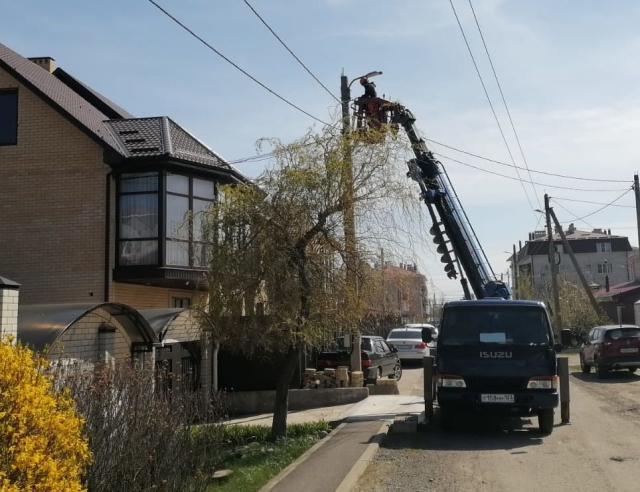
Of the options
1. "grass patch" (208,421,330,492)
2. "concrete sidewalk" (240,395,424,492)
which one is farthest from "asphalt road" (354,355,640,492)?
"grass patch" (208,421,330,492)

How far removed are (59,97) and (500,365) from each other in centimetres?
1350

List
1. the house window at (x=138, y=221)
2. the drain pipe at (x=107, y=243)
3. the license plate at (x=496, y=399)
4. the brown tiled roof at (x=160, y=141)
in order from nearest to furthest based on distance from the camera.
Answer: the license plate at (x=496, y=399) < the drain pipe at (x=107, y=243) < the house window at (x=138, y=221) < the brown tiled roof at (x=160, y=141)

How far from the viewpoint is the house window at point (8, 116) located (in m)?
18.3

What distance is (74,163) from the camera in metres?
17.8

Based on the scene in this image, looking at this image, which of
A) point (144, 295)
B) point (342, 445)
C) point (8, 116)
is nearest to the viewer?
point (342, 445)

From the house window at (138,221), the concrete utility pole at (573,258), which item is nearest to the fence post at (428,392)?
the house window at (138,221)

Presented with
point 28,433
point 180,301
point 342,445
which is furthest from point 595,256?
point 28,433

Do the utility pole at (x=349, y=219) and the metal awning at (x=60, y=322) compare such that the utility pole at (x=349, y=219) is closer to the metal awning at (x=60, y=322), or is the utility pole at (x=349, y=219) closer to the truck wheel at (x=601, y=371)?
the metal awning at (x=60, y=322)

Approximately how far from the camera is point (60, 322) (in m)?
9.55

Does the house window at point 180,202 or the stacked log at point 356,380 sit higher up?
the house window at point 180,202

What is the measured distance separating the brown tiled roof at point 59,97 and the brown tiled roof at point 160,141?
41 cm

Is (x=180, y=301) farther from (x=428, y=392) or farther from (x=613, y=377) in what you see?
(x=613, y=377)

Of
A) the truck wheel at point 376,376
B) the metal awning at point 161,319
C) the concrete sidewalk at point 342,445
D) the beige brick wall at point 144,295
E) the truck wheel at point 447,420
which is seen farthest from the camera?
the truck wheel at point 376,376

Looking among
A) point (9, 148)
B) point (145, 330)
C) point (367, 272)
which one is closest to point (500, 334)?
point (367, 272)
